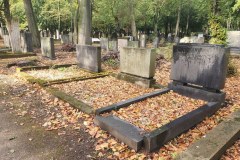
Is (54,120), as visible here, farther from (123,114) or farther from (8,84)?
(8,84)

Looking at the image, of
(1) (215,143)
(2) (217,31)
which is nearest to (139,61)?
(1) (215,143)

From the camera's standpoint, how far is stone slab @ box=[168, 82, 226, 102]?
550cm

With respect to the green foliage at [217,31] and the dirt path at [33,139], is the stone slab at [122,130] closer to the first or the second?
the dirt path at [33,139]

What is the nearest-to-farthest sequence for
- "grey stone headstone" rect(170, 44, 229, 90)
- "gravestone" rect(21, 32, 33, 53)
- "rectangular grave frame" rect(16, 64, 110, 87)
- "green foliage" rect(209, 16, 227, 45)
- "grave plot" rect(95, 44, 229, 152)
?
"grave plot" rect(95, 44, 229, 152)
"grey stone headstone" rect(170, 44, 229, 90)
"rectangular grave frame" rect(16, 64, 110, 87)
"green foliage" rect(209, 16, 227, 45)
"gravestone" rect(21, 32, 33, 53)

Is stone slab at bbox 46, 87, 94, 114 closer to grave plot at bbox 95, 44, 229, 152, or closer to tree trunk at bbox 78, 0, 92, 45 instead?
grave plot at bbox 95, 44, 229, 152

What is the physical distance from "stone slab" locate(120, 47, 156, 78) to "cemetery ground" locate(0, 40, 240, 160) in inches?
19.9

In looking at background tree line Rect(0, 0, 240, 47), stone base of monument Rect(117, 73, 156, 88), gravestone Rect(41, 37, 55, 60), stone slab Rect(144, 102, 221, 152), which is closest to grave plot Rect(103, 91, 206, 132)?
stone slab Rect(144, 102, 221, 152)

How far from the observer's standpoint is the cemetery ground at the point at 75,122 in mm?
3568

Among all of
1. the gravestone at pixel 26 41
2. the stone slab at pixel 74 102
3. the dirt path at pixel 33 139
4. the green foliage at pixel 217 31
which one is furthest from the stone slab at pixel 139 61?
the gravestone at pixel 26 41

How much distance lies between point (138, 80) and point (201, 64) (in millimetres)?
2206

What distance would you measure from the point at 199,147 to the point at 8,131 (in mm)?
3522

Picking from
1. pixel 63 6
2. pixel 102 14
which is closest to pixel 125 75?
pixel 102 14

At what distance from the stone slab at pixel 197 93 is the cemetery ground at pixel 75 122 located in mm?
252

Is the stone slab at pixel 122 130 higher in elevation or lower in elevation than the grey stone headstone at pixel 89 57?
lower
